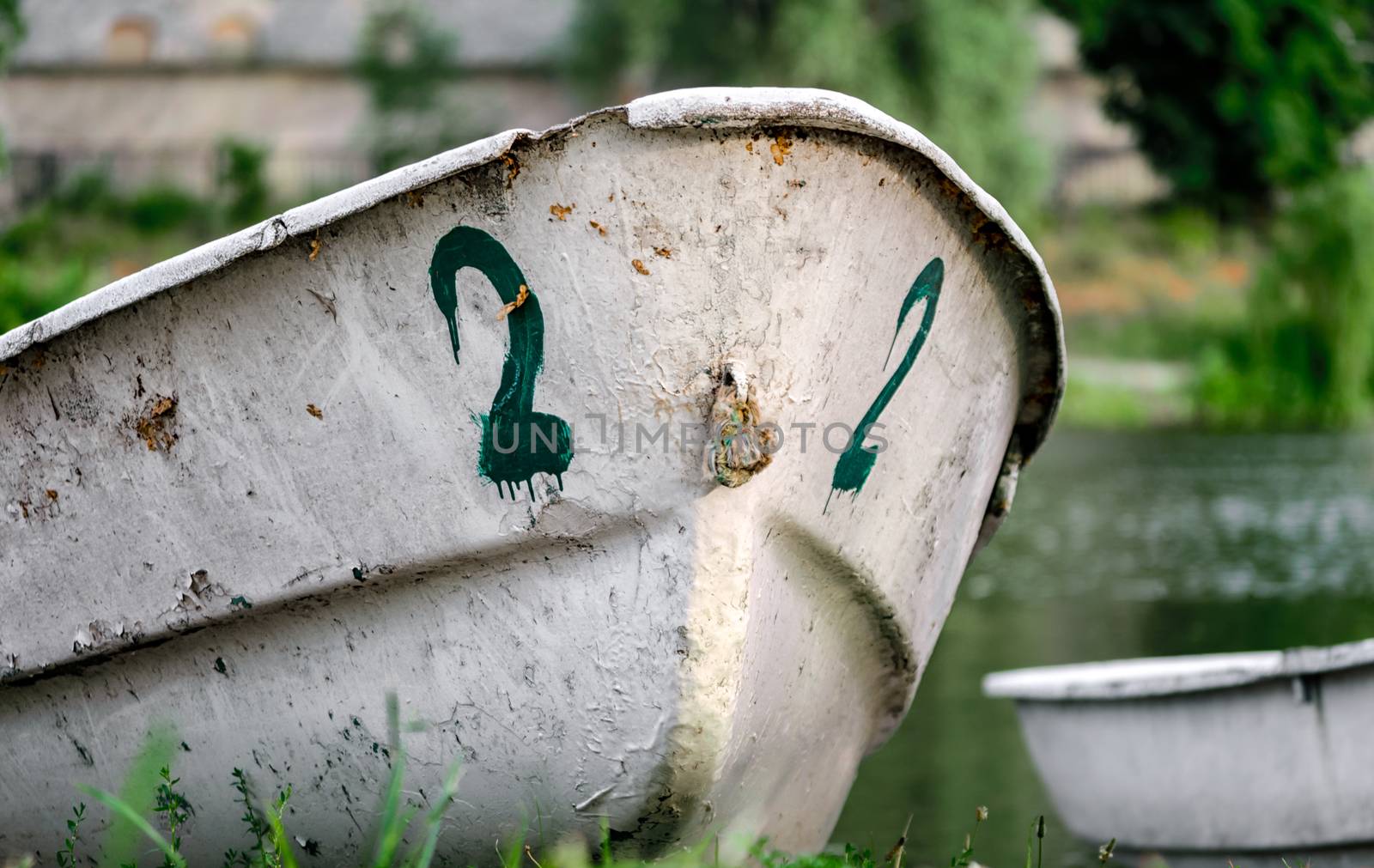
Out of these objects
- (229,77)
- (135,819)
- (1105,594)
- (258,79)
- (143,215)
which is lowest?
(1105,594)

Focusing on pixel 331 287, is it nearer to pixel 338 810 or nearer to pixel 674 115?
pixel 674 115

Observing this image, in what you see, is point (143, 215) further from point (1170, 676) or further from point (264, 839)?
point (264, 839)

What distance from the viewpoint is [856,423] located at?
2.67 m

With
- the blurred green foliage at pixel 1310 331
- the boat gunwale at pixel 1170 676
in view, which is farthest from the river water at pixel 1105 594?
the blurred green foliage at pixel 1310 331

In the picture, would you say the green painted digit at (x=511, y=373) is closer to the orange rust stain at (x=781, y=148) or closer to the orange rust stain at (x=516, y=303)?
the orange rust stain at (x=516, y=303)

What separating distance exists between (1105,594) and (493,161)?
317 inches

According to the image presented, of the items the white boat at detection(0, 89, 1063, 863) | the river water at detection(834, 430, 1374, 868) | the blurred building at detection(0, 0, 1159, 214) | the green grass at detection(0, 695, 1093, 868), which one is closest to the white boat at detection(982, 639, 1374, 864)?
the river water at detection(834, 430, 1374, 868)

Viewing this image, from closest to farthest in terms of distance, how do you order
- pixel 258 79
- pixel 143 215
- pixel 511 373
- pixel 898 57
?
pixel 511 373, pixel 898 57, pixel 143 215, pixel 258 79

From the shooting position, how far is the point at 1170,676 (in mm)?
4254

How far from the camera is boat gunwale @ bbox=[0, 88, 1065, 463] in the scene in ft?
7.47

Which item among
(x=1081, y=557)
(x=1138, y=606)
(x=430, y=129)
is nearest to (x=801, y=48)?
(x=430, y=129)

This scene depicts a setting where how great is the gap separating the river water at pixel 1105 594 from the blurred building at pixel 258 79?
18038mm

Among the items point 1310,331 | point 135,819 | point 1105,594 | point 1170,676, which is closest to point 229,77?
point 1310,331

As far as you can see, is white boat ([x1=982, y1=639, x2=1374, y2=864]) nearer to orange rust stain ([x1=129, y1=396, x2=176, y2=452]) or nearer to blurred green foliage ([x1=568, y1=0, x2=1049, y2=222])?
orange rust stain ([x1=129, y1=396, x2=176, y2=452])
